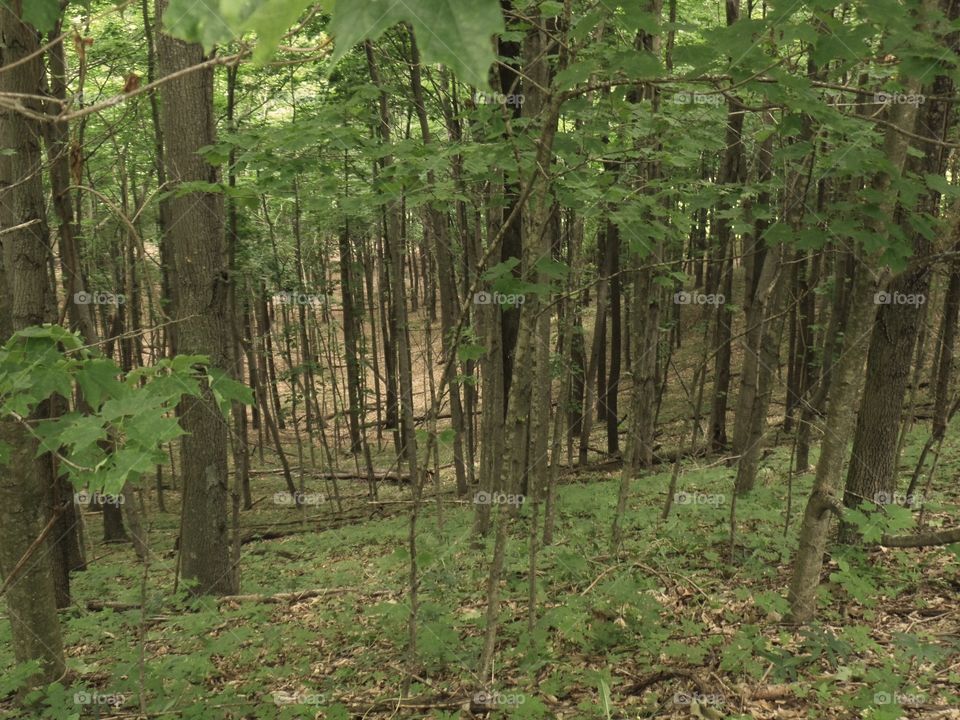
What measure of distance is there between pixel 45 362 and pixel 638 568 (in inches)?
188

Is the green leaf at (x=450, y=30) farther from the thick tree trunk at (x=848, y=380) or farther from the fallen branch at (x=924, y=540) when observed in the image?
the fallen branch at (x=924, y=540)

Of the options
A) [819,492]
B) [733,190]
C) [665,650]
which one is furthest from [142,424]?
[733,190]

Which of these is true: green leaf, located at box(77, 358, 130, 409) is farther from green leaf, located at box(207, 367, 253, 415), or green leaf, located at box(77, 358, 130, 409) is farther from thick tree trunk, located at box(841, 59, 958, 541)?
thick tree trunk, located at box(841, 59, 958, 541)

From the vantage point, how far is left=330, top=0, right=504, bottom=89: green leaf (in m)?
0.73

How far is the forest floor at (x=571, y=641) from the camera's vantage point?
3604 mm

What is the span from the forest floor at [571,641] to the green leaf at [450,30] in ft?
10.0

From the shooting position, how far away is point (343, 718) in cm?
358

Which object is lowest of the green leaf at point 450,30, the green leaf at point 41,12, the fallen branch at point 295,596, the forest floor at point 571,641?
the fallen branch at point 295,596

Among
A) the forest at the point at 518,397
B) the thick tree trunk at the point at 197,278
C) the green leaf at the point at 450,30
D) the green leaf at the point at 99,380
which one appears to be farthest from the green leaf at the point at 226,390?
the thick tree trunk at the point at 197,278

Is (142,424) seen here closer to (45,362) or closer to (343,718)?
(45,362)

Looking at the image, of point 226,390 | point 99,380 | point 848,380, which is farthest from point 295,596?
point 848,380

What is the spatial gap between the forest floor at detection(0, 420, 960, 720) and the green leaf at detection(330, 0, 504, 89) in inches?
120

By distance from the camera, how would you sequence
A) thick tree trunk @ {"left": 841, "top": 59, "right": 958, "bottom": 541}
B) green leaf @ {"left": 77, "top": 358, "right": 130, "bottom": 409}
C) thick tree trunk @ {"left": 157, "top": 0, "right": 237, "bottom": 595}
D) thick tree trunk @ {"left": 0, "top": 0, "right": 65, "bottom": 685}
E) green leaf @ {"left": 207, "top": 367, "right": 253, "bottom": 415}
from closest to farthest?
green leaf @ {"left": 77, "top": 358, "right": 130, "bottom": 409} < green leaf @ {"left": 207, "top": 367, "right": 253, "bottom": 415} < thick tree trunk @ {"left": 0, "top": 0, "right": 65, "bottom": 685} < thick tree trunk @ {"left": 841, "top": 59, "right": 958, "bottom": 541} < thick tree trunk @ {"left": 157, "top": 0, "right": 237, "bottom": 595}

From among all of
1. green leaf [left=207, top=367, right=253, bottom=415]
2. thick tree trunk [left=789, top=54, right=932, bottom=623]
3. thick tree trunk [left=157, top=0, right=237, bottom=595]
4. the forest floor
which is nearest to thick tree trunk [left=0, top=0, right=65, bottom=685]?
the forest floor
